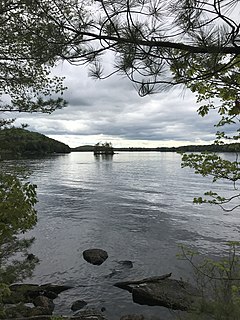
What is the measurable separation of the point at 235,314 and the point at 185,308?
4445 millimetres

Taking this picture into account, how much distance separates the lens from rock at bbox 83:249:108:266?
16.5 meters

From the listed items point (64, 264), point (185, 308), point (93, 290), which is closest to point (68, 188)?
point (64, 264)

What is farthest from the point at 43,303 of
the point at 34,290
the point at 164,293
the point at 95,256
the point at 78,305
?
→ the point at 95,256

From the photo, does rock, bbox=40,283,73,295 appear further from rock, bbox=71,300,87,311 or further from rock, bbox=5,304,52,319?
rock, bbox=5,304,52,319

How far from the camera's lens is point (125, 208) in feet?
101

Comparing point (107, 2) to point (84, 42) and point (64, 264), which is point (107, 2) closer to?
point (84, 42)

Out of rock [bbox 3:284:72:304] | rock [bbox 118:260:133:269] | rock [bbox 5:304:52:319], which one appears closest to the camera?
rock [bbox 5:304:52:319]

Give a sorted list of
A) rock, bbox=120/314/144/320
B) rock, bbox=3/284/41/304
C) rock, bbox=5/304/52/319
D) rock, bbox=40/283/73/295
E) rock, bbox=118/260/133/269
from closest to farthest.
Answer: rock, bbox=5/304/52/319 → rock, bbox=120/314/144/320 → rock, bbox=3/284/41/304 → rock, bbox=40/283/73/295 → rock, bbox=118/260/133/269

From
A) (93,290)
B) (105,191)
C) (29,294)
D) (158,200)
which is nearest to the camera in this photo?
(29,294)

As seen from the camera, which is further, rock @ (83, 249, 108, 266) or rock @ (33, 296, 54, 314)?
rock @ (83, 249, 108, 266)

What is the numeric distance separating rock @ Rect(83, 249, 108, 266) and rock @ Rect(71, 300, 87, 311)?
418 cm

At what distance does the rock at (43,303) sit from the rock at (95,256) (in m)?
4.74

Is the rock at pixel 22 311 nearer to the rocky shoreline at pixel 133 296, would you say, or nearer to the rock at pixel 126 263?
the rocky shoreline at pixel 133 296

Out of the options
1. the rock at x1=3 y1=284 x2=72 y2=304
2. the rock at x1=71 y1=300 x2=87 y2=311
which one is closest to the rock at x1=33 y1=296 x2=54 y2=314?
the rock at x1=3 y1=284 x2=72 y2=304
